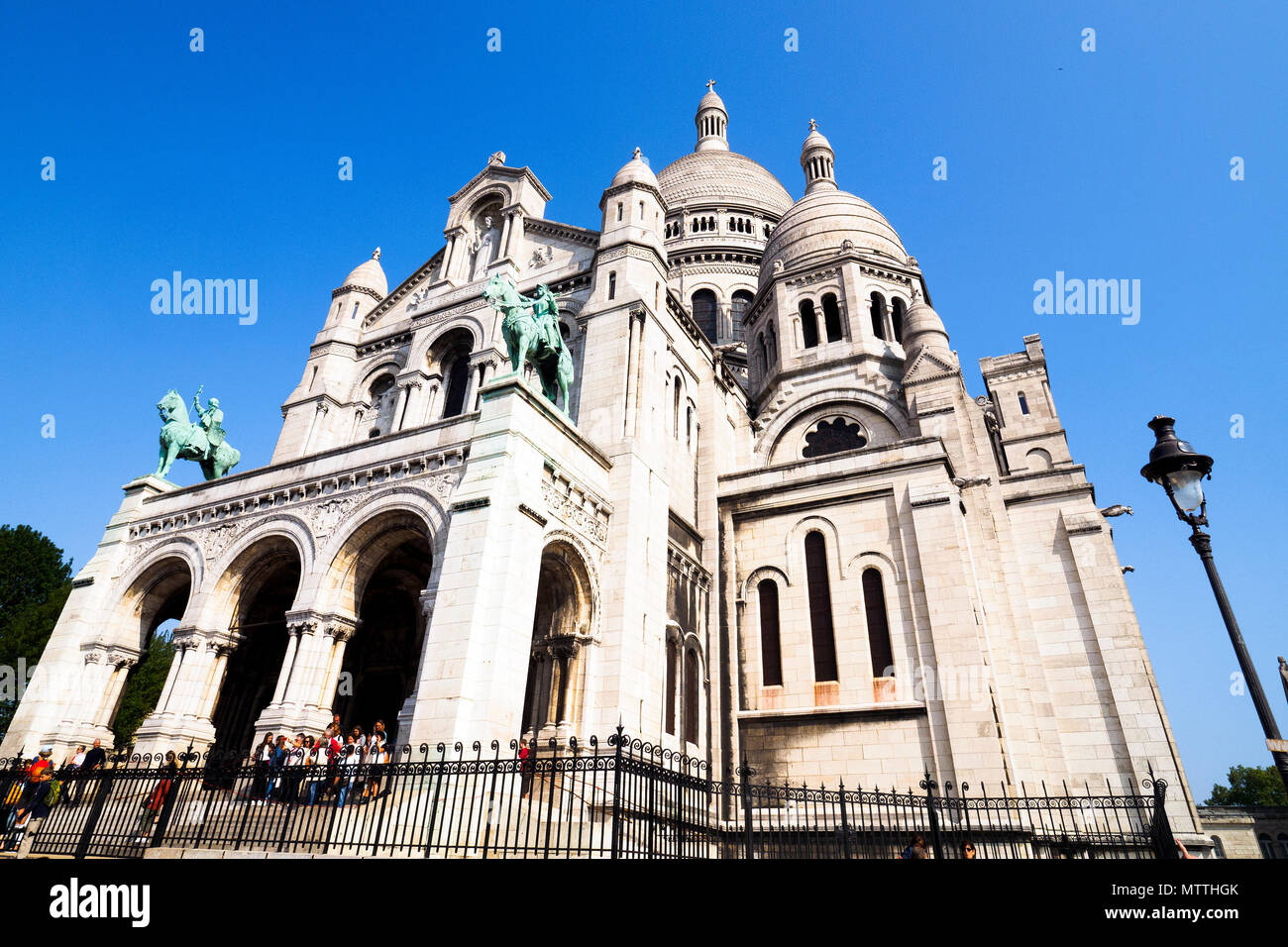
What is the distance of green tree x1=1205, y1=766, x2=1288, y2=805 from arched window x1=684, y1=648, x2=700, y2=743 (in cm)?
6990

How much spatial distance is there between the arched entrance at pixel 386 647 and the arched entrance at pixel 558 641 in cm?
404

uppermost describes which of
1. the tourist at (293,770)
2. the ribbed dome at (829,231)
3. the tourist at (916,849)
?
the ribbed dome at (829,231)

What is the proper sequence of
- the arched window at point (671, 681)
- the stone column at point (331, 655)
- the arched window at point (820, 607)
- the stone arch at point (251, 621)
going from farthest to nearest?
the arched window at point (820, 607), the arched window at point (671, 681), the stone arch at point (251, 621), the stone column at point (331, 655)

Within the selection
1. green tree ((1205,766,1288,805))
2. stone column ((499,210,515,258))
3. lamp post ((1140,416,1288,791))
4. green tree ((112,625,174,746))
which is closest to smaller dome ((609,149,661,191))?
stone column ((499,210,515,258))

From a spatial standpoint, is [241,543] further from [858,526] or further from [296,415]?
[858,526]

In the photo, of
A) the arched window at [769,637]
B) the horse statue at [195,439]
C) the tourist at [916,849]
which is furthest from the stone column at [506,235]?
the tourist at [916,849]

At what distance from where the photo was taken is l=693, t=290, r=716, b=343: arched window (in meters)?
41.1

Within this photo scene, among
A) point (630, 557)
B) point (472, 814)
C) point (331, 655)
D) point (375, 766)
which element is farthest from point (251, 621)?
point (472, 814)

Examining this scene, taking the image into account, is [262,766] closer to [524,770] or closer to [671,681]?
[524,770]

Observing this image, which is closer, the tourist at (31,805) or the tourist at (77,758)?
the tourist at (31,805)

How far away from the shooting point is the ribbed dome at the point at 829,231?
97.8 feet

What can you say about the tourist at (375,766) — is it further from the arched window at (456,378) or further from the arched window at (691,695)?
the arched window at (456,378)

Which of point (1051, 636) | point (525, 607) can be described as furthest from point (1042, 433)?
point (525, 607)
